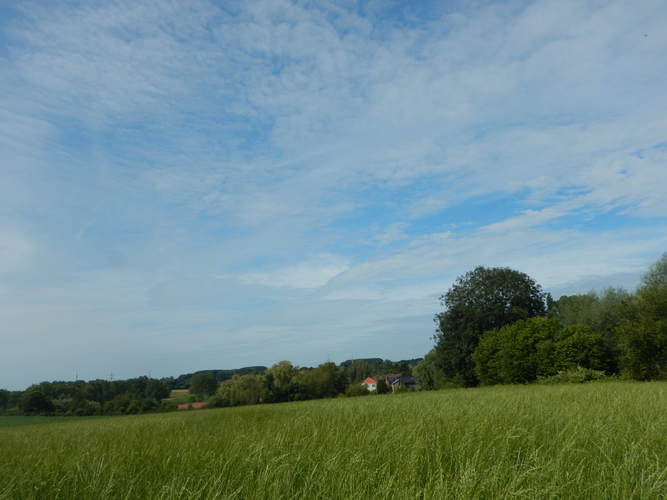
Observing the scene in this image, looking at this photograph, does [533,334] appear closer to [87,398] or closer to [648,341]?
[648,341]

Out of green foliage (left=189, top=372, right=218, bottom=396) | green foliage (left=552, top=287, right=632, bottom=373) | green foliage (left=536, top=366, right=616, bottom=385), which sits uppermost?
green foliage (left=552, top=287, right=632, bottom=373)

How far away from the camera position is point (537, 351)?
1136 inches

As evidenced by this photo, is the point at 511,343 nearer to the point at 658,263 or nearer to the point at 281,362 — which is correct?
the point at 658,263

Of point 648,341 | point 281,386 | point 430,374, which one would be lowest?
point 430,374

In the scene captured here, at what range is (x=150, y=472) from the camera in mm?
3926

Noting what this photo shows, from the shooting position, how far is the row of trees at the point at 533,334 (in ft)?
79.4

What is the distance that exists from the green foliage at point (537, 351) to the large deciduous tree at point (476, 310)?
4.87 metres

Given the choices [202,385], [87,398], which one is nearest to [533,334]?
[87,398]

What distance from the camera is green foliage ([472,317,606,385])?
1077 inches

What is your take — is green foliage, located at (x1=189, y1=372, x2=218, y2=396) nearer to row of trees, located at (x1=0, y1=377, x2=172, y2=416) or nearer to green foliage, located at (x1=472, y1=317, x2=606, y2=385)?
row of trees, located at (x1=0, y1=377, x2=172, y2=416)

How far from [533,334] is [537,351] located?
121cm

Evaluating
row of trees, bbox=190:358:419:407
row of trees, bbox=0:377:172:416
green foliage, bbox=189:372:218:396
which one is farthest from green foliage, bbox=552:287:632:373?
green foliage, bbox=189:372:218:396

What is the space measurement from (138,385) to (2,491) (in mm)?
68787

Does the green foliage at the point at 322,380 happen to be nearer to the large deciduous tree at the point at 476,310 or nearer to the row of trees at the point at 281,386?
the row of trees at the point at 281,386
